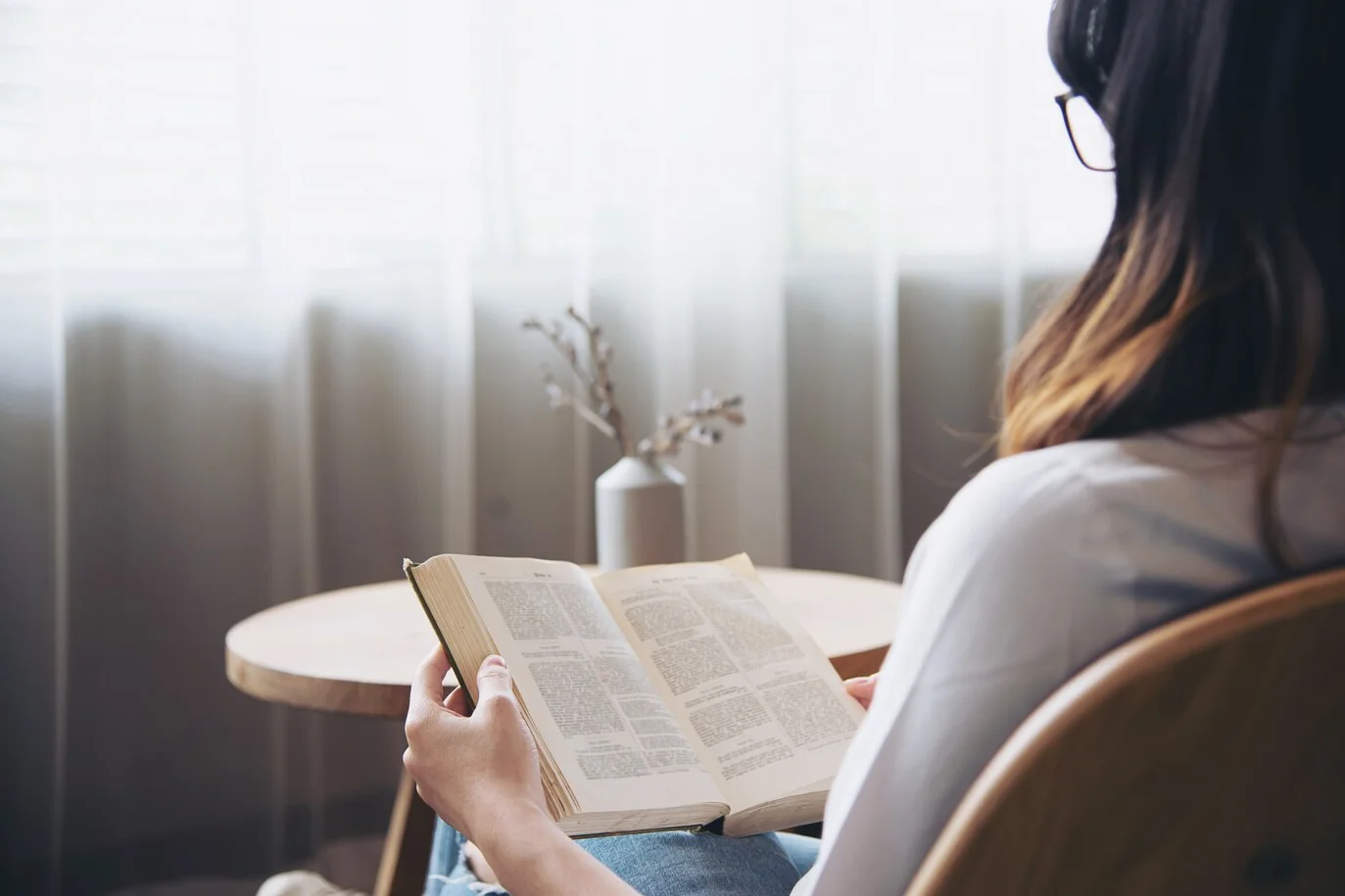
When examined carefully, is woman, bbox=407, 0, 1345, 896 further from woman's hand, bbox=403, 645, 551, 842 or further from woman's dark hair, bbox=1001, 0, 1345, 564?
woman's hand, bbox=403, 645, 551, 842

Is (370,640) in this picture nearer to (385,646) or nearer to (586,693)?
(385,646)

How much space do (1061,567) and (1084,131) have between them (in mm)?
260

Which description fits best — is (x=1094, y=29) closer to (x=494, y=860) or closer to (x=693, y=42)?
(x=494, y=860)

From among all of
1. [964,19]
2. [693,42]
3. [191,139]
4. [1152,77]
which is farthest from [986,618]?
[964,19]

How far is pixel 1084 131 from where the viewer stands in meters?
0.60

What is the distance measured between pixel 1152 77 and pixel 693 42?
145 cm

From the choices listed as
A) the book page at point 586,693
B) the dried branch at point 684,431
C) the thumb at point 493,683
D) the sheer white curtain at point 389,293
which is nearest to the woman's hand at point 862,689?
the book page at point 586,693

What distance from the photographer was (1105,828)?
0.40 meters

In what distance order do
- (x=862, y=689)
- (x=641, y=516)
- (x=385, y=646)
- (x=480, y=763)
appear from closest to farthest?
(x=480, y=763)
(x=862, y=689)
(x=385, y=646)
(x=641, y=516)

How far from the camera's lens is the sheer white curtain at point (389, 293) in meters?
1.53

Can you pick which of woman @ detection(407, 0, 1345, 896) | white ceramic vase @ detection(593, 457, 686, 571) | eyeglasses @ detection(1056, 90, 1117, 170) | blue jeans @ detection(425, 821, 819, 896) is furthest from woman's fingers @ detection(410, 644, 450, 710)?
white ceramic vase @ detection(593, 457, 686, 571)

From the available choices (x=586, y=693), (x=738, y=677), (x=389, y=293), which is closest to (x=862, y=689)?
(x=738, y=677)

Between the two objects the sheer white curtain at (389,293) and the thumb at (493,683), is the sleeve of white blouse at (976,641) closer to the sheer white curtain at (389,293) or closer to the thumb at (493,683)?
the thumb at (493,683)

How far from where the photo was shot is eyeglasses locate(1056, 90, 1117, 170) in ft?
1.90
